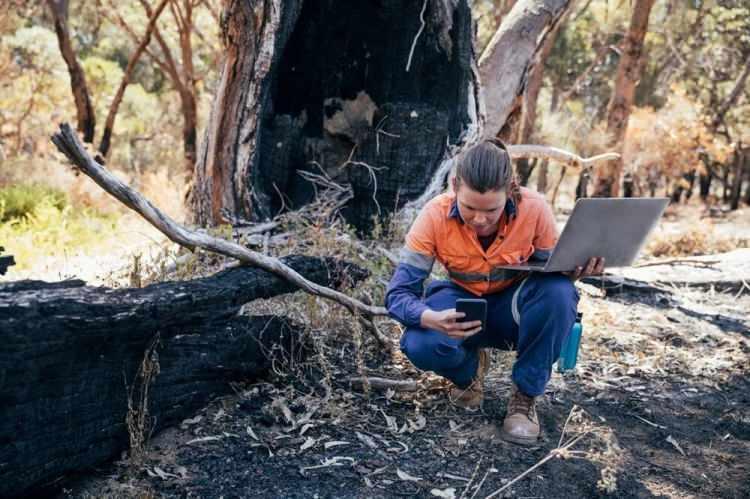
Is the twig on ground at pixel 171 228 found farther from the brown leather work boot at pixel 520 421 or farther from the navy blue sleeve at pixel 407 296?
the brown leather work boot at pixel 520 421

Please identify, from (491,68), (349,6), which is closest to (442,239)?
(349,6)

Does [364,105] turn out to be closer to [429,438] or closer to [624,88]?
[429,438]

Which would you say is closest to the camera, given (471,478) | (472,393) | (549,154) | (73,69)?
(471,478)

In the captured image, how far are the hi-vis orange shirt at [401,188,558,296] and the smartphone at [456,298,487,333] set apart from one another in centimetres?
35

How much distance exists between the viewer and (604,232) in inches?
127

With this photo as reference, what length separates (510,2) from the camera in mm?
13008

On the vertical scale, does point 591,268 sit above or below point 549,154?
below

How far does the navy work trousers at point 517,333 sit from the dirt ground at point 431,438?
24 centimetres

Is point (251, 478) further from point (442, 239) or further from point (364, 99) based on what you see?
point (364, 99)

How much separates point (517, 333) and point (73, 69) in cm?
1128

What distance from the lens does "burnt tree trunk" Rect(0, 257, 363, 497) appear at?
2533 millimetres

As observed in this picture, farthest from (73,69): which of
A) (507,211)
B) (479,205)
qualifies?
(479,205)

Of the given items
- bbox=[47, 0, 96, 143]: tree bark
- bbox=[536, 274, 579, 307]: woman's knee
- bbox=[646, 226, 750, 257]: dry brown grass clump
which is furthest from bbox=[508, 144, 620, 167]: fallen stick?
bbox=[47, 0, 96, 143]: tree bark

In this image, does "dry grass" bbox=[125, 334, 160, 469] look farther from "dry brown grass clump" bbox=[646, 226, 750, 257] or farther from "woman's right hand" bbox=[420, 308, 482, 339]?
"dry brown grass clump" bbox=[646, 226, 750, 257]
